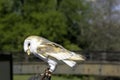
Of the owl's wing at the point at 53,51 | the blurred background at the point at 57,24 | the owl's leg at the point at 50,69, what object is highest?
the blurred background at the point at 57,24

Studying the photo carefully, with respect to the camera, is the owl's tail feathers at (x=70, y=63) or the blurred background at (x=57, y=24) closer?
the owl's tail feathers at (x=70, y=63)

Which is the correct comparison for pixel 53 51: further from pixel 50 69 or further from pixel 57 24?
pixel 57 24

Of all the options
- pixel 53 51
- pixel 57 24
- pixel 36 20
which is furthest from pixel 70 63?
pixel 36 20

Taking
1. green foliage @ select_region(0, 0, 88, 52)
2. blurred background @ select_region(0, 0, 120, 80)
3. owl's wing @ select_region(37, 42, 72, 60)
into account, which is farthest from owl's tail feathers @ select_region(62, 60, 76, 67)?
green foliage @ select_region(0, 0, 88, 52)

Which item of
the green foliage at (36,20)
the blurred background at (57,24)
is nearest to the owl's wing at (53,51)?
the blurred background at (57,24)

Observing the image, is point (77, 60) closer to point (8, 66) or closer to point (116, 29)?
point (8, 66)

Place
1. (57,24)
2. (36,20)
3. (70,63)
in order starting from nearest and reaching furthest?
(70,63) → (57,24) → (36,20)

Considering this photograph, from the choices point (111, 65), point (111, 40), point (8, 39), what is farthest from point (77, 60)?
point (111, 40)

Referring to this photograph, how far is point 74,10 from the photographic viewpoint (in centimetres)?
3753

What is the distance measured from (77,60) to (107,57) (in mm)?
20685

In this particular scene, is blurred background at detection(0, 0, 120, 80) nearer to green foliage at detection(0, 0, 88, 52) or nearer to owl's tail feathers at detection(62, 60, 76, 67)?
green foliage at detection(0, 0, 88, 52)

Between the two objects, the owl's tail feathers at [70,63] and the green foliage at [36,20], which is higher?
the green foliage at [36,20]

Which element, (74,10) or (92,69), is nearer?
(92,69)

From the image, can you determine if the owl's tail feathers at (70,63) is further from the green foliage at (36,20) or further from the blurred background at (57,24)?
the green foliage at (36,20)
